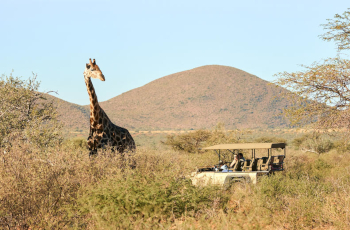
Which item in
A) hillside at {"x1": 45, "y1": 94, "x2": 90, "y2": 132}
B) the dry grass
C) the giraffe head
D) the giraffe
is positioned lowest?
the dry grass

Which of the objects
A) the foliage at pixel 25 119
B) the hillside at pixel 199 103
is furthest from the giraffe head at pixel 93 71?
the hillside at pixel 199 103

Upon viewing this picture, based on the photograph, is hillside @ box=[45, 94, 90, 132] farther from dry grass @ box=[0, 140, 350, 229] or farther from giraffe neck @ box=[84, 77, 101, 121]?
dry grass @ box=[0, 140, 350, 229]

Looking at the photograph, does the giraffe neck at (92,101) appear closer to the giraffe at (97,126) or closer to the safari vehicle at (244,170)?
→ the giraffe at (97,126)

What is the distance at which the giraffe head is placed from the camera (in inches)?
505

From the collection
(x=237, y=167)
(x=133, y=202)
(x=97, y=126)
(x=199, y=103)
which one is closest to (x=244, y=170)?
(x=237, y=167)

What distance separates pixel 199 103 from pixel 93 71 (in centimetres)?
10875

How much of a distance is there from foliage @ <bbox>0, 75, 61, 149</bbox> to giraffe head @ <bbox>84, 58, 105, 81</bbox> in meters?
→ 2.26

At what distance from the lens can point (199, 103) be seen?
12138 centimetres

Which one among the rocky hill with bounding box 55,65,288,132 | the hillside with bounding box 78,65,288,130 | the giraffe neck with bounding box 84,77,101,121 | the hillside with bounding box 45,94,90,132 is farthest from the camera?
the hillside with bounding box 78,65,288,130

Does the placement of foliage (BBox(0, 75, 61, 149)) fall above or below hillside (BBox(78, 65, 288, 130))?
below

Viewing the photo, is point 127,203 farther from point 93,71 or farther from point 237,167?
point 93,71

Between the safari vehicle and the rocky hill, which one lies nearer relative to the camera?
the safari vehicle

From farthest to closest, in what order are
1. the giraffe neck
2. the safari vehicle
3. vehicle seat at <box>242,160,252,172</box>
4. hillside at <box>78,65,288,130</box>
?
1. hillside at <box>78,65,288,130</box>
2. the giraffe neck
3. vehicle seat at <box>242,160,252,172</box>
4. the safari vehicle

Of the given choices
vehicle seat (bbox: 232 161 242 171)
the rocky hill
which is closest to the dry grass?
vehicle seat (bbox: 232 161 242 171)
